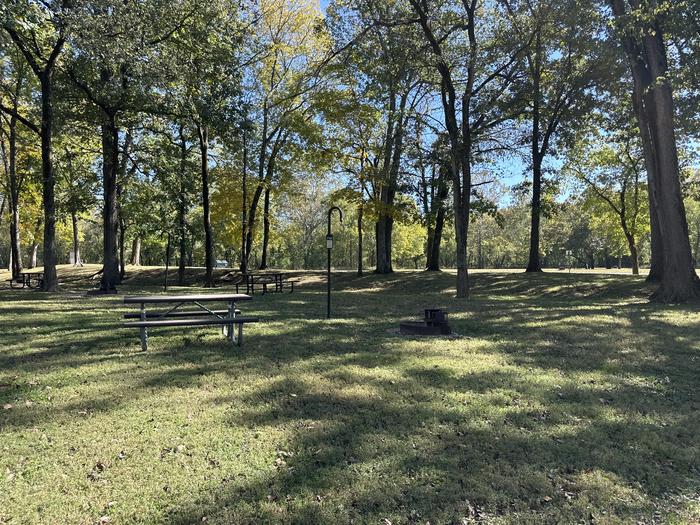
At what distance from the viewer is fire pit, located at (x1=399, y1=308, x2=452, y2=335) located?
805 cm

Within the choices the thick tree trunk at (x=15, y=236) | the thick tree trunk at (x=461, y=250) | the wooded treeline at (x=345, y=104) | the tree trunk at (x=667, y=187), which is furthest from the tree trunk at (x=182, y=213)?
the tree trunk at (x=667, y=187)

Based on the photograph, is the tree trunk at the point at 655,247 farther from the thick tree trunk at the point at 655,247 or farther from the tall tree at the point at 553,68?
the tall tree at the point at 553,68

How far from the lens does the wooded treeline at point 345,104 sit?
12.5 metres

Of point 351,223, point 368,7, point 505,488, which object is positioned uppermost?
point 368,7

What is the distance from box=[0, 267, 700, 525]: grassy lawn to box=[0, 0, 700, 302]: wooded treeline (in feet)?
26.6

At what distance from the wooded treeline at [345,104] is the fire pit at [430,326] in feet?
23.3

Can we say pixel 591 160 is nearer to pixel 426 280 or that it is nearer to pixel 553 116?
pixel 553 116

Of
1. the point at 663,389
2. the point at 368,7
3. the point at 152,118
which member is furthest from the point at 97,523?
the point at 152,118

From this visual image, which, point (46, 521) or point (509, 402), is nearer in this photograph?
point (46, 521)

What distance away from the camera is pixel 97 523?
8.29ft

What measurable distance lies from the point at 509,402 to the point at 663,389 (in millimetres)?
1921

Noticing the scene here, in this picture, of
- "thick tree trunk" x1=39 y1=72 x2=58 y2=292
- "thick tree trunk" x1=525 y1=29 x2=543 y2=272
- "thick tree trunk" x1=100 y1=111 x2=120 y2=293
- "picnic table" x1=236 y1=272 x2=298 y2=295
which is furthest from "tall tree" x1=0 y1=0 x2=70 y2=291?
"thick tree trunk" x1=525 y1=29 x2=543 y2=272

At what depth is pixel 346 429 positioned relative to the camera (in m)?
3.79

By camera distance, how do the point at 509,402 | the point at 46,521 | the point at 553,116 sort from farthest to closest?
the point at 553,116 < the point at 509,402 < the point at 46,521
